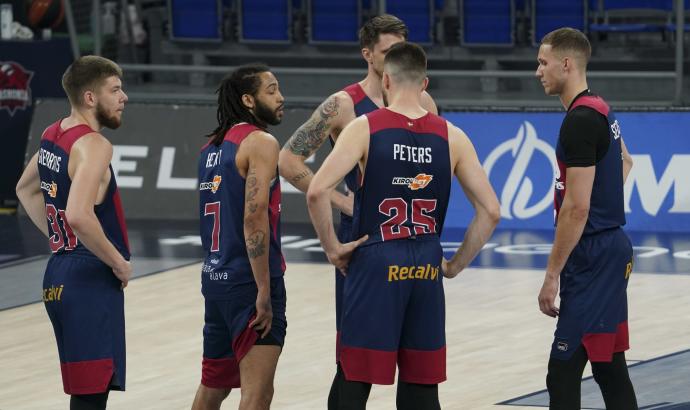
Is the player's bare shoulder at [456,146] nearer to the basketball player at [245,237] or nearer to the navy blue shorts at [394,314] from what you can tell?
the navy blue shorts at [394,314]

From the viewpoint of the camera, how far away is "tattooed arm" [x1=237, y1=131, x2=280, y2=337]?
705 centimetres

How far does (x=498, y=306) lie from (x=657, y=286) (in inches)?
61.3

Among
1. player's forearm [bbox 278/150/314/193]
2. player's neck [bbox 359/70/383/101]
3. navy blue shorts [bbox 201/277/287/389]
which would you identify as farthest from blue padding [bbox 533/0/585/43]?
navy blue shorts [bbox 201/277/287/389]

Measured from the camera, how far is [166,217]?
16.8m

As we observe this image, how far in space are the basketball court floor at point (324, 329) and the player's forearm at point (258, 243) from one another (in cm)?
199

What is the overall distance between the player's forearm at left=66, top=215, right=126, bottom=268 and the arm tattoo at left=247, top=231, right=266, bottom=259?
617mm

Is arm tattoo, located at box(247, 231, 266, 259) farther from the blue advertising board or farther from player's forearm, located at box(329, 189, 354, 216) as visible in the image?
the blue advertising board

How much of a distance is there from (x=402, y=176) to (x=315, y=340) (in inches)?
165

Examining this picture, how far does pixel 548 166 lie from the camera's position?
1545cm

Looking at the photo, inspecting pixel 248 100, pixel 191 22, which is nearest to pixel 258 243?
pixel 248 100

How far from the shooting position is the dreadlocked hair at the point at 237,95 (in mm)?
7215

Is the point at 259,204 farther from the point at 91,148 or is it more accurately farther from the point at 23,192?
the point at 23,192

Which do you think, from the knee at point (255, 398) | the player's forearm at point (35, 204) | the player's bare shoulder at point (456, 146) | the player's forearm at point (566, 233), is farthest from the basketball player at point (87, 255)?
the player's forearm at point (566, 233)

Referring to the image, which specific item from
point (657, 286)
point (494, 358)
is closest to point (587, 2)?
point (657, 286)
